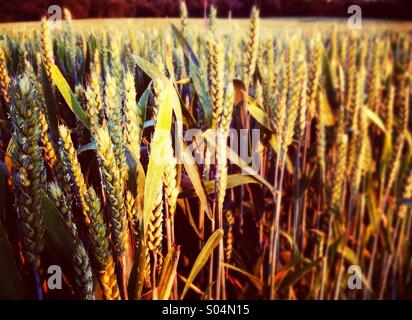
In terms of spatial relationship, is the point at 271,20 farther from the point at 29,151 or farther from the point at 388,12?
the point at 29,151

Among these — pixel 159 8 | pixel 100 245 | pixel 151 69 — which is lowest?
pixel 100 245

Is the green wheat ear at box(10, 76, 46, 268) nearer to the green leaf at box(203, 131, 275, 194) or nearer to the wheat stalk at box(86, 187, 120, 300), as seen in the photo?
the wheat stalk at box(86, 187, 120, 300)

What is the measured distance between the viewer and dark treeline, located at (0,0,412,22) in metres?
0.64

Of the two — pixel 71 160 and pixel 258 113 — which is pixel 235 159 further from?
pixel 71 160

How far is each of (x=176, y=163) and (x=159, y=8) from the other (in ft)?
1.38

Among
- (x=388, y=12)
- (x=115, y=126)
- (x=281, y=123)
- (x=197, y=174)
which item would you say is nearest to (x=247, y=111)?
(x=281, y=123)

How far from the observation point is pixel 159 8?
0.75 m

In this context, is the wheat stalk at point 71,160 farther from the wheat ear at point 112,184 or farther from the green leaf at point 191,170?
the green leaf at point 191,170

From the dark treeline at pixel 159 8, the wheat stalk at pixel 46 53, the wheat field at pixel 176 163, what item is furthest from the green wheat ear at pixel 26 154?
the dark treeline at pixel 159 8

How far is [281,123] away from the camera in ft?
2.15

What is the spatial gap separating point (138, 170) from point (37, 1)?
42 centimetres

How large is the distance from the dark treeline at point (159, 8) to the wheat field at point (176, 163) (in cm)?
2

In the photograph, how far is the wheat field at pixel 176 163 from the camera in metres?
0.42

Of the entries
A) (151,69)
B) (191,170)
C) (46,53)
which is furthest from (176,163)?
(46,53)
